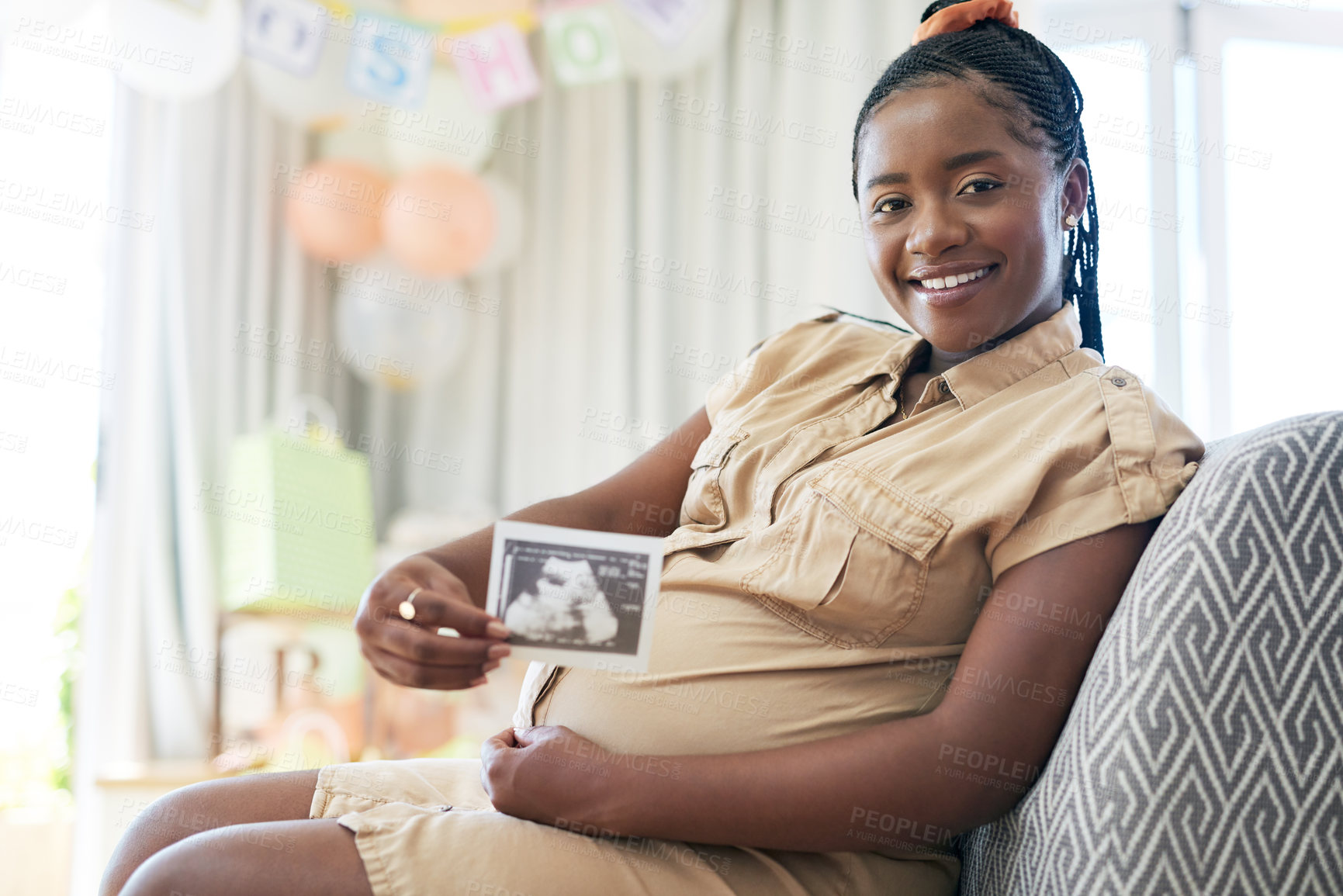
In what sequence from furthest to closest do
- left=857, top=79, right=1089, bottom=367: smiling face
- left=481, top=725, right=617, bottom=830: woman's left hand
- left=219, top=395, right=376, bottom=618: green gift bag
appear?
left=219, top=395, right=376, bottom=618: green gift bag → left=857, top=79, right=1089, bottom=367: smiling face → left=481, top=725, right=617, bottom=830: woman's left hand

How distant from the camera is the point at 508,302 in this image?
10.2ft

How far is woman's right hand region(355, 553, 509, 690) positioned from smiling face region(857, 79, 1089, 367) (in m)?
0.50

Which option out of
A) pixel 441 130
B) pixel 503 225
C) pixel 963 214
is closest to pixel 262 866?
pixel 963 214

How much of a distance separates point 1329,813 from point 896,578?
326mm

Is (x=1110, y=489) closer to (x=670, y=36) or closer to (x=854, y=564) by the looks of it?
(x=854, y=564)

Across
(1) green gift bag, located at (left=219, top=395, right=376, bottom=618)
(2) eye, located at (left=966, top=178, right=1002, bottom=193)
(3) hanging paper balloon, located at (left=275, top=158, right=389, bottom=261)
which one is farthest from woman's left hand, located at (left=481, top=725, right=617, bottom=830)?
(3) hanging paper balloon, located at (left=275, top=158, right=389, bottom=261)

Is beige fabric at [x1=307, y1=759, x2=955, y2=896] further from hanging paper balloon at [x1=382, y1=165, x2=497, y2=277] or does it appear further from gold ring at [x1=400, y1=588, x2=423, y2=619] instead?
hanging paper balloon at [x1=382, y1=165, x2=497, y2=277]

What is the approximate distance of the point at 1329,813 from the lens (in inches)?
27.5

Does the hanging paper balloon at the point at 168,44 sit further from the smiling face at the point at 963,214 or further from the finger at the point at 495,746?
the finger at the point at 495,746

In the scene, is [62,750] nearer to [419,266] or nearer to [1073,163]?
[419,266]

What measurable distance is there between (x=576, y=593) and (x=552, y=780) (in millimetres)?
148

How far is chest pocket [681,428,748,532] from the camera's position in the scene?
1034 millimetres

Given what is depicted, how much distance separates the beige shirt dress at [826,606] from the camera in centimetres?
78

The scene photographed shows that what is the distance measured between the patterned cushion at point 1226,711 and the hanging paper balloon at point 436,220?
219 centimetres
